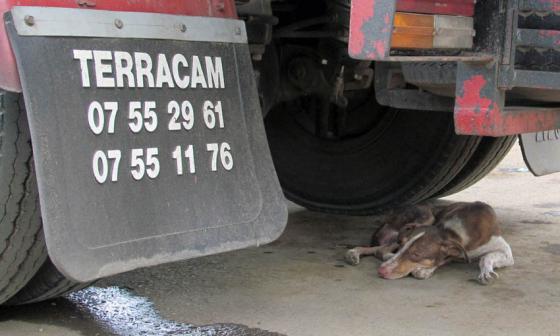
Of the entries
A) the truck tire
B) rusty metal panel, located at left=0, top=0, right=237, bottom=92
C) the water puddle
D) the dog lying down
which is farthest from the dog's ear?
the truck tire

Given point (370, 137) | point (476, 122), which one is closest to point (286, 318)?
point (476, 122)

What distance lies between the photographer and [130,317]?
2.70m

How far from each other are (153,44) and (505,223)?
2.53 metres

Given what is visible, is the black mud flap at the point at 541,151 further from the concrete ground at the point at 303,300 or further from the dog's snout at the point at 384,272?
the dog's snout at the point at 384,272

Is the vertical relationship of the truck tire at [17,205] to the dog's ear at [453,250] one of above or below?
above

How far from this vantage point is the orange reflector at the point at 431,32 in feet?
6.61

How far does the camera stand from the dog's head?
313cm

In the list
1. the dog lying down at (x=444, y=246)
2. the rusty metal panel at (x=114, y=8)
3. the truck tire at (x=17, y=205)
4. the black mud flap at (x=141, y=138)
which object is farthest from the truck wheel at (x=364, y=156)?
the truck tire at (x=17, y=205)

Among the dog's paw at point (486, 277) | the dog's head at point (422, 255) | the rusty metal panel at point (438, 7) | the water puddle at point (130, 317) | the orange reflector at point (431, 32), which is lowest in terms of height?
the dog's paw at point (486, 277)

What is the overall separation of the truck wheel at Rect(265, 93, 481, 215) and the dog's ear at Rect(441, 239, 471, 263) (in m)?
0.66

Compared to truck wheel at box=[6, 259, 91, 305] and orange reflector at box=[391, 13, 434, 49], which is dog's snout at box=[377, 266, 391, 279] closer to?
truck wheel at box=[6, 259, 91, 305]

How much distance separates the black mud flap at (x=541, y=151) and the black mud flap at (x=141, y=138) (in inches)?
61.5

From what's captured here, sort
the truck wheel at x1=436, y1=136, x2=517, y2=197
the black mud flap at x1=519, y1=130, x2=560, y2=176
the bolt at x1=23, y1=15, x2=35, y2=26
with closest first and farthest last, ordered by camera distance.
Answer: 1. the bolt at x1=23, y1=15, x2=35, y2=26
2. the black mud flap at x1=519, y1=130, x2=560, y2=176
3. the truck wheel at x1=436, y1=136, x2=517, y2=197

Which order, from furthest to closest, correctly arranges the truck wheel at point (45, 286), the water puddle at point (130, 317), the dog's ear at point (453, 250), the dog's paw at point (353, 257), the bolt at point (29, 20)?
the dog's paw at point (353, 257)
the dog's ear at point (453, 250)
the water puddle at point (130, 317)
the truck wheel at point (45, 286)
the bolt at point (29, 20)
